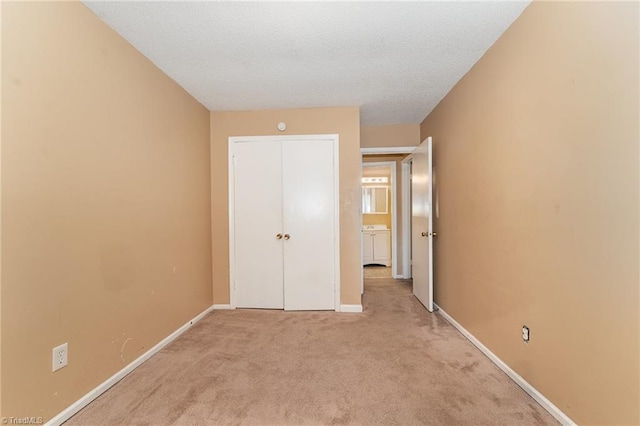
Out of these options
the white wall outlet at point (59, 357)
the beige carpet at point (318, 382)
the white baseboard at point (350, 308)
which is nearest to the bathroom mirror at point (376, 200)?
the white baseboard at point (350, 308)

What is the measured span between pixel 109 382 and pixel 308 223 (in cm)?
221

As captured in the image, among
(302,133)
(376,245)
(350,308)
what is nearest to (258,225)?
(302,133)

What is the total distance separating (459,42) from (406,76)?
578 mm

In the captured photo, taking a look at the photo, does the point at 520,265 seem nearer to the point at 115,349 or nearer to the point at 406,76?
the point at 406,76

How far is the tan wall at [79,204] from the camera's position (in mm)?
1317

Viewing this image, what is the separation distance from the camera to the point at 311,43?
207 centimetres

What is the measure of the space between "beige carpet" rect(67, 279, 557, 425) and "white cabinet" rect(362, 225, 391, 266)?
322 cm

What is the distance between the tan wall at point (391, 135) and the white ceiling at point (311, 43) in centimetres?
105

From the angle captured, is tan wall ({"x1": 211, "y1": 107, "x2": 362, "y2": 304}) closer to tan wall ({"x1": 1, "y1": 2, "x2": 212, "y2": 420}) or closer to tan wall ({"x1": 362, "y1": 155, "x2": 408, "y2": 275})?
tan wall ({"x1": 1, "y1": 2, "x2": 212, "y2": 420})

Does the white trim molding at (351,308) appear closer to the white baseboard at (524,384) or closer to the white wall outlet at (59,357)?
the white baseboard at (524,384)

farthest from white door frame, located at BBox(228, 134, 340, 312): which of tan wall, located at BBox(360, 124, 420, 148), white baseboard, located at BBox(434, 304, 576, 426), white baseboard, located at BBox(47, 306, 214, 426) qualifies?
white baseboard, located at BBox(434, 304, 576, 426)

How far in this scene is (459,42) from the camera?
2.06 meters

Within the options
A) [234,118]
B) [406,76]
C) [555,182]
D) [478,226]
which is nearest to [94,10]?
[234,118]

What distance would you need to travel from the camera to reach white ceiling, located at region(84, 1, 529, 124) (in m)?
1.73
